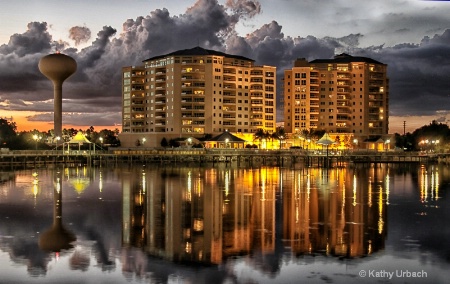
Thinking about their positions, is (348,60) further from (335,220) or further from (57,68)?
(335,220)

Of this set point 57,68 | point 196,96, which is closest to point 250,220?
point 57,68

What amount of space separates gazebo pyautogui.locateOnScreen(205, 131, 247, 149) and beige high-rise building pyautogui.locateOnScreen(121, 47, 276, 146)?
180 inches

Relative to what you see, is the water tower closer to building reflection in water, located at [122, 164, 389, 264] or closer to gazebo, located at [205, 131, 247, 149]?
gazebo, located at [205, 131, 247, 149]

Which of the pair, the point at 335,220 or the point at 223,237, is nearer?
the point at 223,237

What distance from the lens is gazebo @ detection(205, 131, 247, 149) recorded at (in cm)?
11506

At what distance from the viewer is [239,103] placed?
12762 cm

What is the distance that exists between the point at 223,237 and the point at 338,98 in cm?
11374

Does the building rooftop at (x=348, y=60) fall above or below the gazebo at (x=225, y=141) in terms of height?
above

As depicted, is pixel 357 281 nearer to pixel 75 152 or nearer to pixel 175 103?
pixel 75 152

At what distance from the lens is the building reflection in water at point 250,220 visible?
74.3 feet

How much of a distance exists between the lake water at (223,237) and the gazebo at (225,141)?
70.4 meters

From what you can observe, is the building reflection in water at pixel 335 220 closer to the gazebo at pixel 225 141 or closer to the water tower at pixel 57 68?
the gazebo at pixel 225 141

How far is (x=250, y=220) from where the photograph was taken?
29.8 m

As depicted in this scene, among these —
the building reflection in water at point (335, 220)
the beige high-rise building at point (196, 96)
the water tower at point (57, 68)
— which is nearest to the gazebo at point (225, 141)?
the beige high-rise building at point (196, 96)
